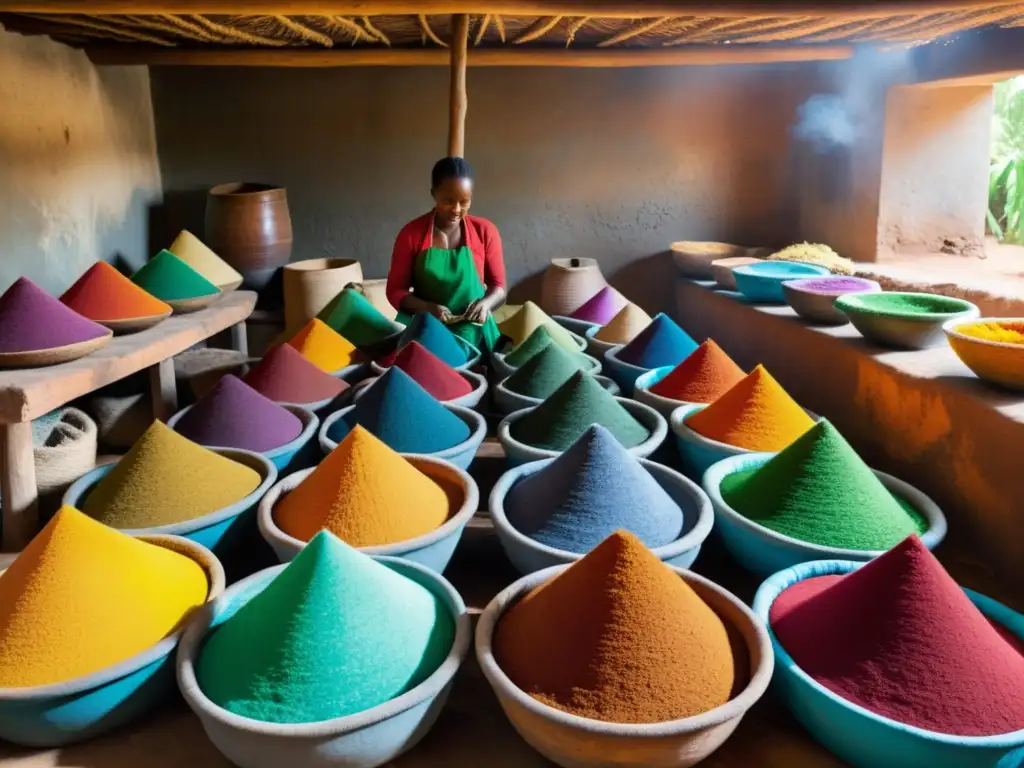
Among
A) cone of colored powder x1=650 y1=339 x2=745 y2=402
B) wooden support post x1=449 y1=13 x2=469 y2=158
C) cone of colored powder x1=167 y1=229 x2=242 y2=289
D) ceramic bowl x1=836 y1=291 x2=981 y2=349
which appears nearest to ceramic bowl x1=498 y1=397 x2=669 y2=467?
cone of colored powder x1=650 y1=339 x2=745 y2=402

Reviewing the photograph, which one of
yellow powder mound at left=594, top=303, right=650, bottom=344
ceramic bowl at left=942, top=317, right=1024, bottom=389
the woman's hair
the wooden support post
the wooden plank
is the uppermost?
the wooden support post

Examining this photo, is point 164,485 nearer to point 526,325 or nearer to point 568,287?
point 526,325

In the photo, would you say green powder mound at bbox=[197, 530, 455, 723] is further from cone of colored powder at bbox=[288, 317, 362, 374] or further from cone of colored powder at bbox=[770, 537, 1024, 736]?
cone of colored powder at bbox=[288, 317, 362, 374]

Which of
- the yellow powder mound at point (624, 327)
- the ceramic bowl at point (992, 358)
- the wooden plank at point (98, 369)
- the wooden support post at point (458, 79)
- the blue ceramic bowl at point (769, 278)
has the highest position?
the wooden support post at point (458, 79)

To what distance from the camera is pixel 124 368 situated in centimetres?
177

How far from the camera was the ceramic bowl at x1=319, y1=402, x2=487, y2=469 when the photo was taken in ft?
4.63

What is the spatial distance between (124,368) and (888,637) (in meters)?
1.62

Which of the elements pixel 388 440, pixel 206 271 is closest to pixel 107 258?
pixel 206 271

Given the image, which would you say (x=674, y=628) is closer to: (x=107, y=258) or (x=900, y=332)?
(x=900, y=332)

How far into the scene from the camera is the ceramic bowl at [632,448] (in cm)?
137

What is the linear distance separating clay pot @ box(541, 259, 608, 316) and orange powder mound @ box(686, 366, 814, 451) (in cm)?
216

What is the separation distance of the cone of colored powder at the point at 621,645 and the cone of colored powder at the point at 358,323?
1570 millimetres

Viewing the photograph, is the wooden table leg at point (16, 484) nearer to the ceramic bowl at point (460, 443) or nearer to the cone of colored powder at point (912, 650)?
the ceramic bowl at point (460, 443)

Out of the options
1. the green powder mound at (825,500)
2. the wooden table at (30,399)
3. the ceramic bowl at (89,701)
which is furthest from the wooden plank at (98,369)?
the green powder mound at (825,500)
